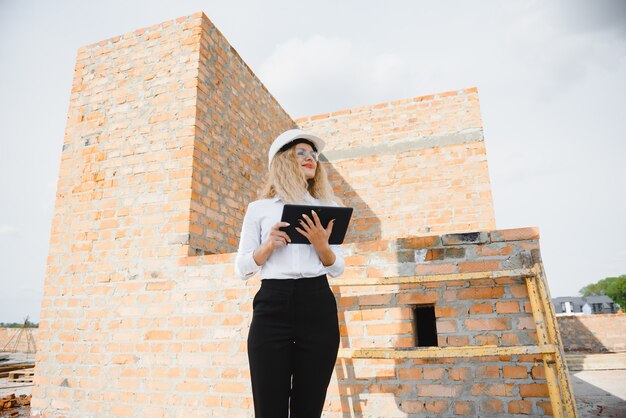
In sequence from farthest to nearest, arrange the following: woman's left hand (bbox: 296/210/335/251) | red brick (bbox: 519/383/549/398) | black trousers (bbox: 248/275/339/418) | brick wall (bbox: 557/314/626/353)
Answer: brick wall (bbox: 557/314/626/353)
red brick (bbox: 519/383/549/398)
woman's left hand (bbox: 296/210/335/251)
black trousers (bbox: 248/275/339/418)

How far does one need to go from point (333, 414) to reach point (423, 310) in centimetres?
106

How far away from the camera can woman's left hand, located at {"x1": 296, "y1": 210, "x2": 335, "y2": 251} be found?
1588 mm

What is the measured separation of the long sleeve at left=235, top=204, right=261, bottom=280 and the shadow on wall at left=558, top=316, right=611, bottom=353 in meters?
14.0

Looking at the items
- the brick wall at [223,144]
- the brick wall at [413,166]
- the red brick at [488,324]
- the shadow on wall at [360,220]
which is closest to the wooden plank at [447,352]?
the red brick at [488,324]

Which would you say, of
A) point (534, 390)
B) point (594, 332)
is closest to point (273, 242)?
point (534, 390)

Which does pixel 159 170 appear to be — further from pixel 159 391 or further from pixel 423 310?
pixel 423 310

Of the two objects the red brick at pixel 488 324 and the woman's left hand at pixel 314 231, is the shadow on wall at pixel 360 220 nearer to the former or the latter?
the red brick at pixel 488 324

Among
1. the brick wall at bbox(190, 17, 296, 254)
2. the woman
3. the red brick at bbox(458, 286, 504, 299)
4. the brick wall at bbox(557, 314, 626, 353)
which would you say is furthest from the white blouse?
the brick wall at bbox(557, 314, 626, 353)

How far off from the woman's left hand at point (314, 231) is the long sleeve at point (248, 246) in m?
0.26

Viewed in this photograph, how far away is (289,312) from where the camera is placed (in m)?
1.52

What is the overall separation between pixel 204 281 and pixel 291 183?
65.5 inches

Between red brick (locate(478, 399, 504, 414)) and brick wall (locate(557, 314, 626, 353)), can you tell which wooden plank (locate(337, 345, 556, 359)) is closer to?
red brick (locate(478, 399, 504, 414))

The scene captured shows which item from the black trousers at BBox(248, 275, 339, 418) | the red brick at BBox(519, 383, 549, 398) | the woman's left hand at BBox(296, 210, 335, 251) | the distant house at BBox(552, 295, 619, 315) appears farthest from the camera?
the distant house at BBox(552, 295, 619, 315)

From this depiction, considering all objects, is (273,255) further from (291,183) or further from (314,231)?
(291,183)
